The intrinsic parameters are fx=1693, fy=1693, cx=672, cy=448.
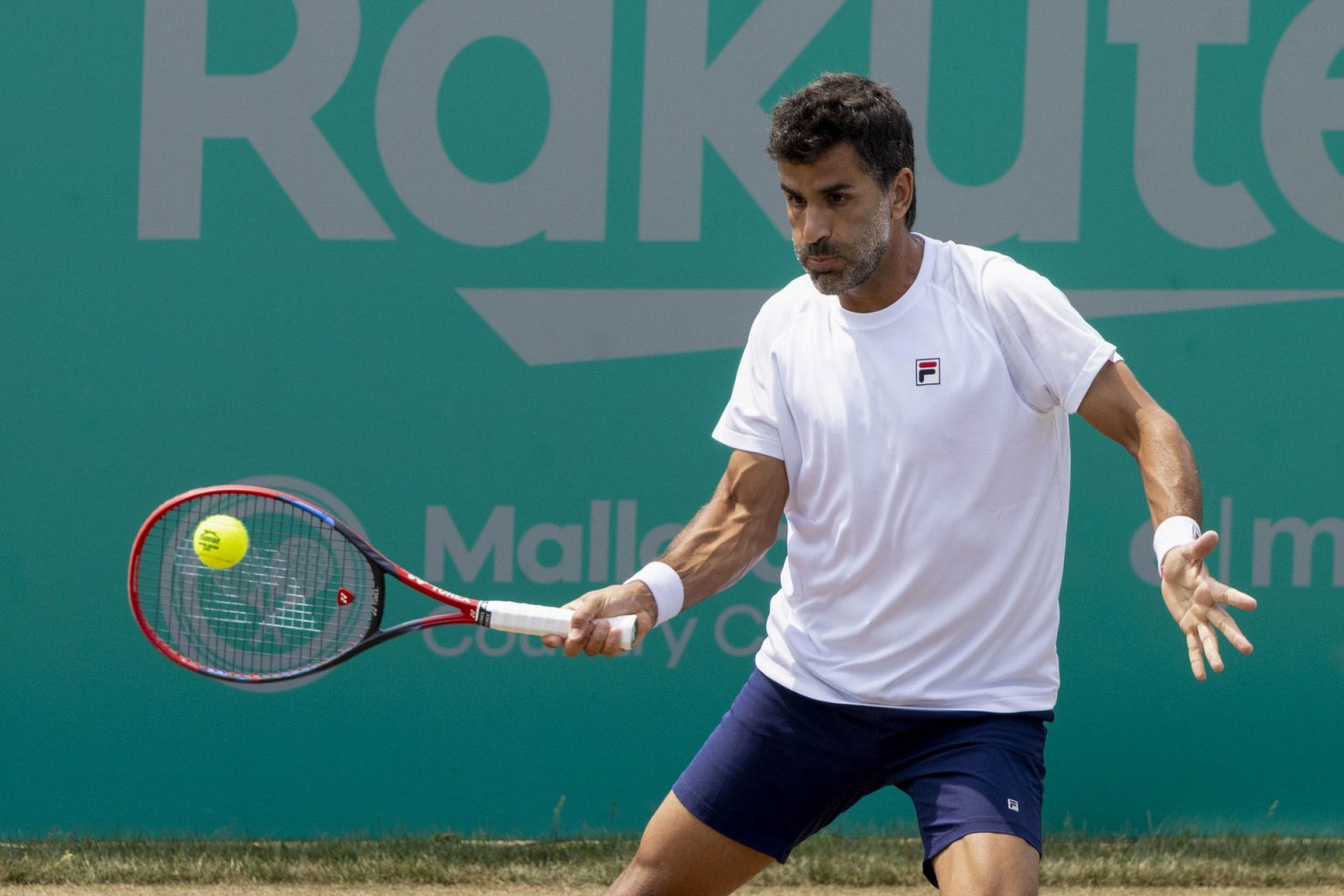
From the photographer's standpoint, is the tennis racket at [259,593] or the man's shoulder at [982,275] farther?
the tennis racket at [259,593]

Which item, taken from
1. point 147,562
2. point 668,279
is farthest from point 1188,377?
point 147,562

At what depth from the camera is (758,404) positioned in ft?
9.42

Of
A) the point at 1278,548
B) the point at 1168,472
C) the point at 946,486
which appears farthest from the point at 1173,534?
the point at 1278,548

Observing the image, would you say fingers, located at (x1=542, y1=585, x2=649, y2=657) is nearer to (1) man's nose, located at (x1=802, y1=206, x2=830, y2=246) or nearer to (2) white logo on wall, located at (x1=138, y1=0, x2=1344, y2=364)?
(1) man's nose, located at (x1=802, y1=206, x2=830, y2=246)

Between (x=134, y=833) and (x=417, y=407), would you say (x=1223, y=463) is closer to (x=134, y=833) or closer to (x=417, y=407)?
(x=417, y=407)

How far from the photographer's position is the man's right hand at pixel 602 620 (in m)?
2.63

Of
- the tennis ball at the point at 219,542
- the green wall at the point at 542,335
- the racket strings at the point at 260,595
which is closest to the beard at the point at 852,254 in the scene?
the tennis ball at the point at 219,542

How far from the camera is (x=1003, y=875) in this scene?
7.86 ft

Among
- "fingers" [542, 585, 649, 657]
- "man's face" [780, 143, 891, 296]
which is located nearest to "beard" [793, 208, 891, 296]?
"man's face" [780, 143, 891, 296]

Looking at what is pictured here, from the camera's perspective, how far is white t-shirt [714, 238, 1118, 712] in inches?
105

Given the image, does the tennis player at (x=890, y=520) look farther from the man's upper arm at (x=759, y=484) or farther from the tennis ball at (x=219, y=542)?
the tennis ball at (x=219, y=542)

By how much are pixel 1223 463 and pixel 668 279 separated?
5.10 feet

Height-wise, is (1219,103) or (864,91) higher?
(1219,103)

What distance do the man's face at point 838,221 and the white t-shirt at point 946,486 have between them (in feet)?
0.31
